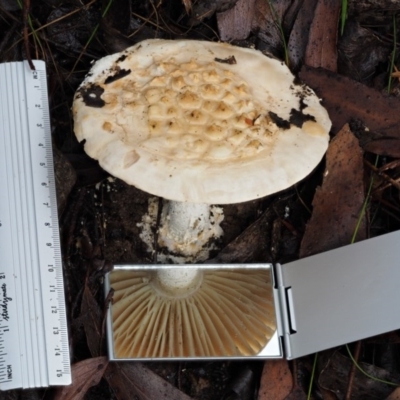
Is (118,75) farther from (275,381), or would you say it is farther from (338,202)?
(275,381)

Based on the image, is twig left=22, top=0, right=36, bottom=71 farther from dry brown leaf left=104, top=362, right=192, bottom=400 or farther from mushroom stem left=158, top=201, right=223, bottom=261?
dry brown leaf left=104, top=362, right=192, bottom=400

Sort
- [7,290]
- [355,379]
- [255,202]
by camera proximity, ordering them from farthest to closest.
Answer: [255,202] → [355,379] → [7,290]

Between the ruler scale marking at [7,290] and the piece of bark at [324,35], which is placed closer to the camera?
the ruler scale marking at [7,290]

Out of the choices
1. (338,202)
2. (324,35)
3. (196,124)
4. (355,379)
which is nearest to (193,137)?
(196,124)

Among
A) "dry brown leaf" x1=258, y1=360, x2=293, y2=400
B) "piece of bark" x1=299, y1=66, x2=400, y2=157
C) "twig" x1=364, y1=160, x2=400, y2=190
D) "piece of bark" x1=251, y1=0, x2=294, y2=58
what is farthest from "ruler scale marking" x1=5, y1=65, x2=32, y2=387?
"twig" x1=364, y1=160, x2=400, y2=190

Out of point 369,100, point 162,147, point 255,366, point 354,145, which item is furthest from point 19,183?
point 369,100

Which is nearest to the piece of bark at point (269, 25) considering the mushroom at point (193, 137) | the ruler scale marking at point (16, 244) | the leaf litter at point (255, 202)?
the leaf litter at point (255, 202)

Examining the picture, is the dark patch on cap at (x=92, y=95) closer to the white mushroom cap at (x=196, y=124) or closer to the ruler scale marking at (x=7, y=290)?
the white mushroom cap at (x=196, y=124)
